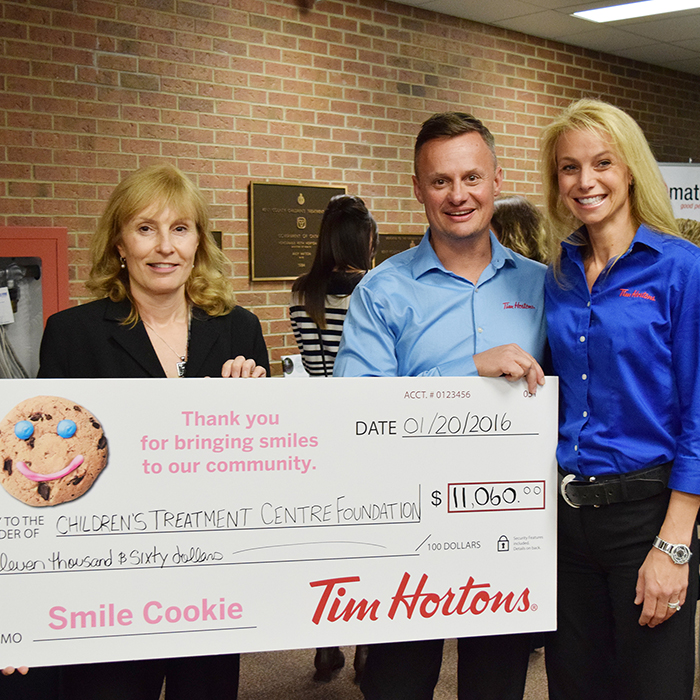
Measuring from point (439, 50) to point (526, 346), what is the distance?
3.61 meters

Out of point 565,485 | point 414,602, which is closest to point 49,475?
point 414,602

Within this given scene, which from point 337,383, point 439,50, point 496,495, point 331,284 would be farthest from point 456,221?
point 439,50

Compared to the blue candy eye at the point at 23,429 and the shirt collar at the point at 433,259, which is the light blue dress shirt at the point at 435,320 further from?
the blue candy eye at the point at 23,429

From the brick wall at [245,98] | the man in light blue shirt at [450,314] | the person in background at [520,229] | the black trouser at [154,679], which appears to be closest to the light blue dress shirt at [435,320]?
the man in light blue shirt at [450,314]

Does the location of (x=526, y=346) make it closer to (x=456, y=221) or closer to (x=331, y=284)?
(x=456, y=221)

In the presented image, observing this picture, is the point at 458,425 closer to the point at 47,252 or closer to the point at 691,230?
the point at 691,230

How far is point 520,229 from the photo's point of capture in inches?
104

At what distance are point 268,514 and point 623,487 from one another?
70 cm

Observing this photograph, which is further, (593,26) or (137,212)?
(593,26)

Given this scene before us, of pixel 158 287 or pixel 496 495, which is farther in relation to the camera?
pixel 158 287

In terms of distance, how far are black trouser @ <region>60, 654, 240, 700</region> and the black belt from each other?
2.74 feet

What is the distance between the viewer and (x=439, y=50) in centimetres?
462

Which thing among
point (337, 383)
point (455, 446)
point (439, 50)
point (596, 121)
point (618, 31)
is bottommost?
point (455, 446)

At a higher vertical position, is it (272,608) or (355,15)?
(355,15)
